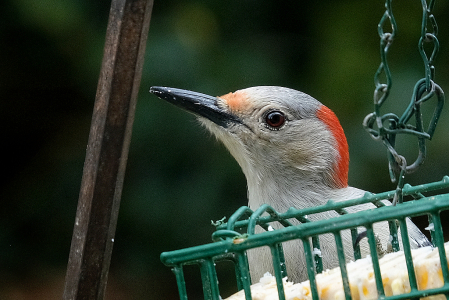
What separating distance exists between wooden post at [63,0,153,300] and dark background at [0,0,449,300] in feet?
7.37

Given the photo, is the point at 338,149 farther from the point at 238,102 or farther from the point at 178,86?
the point at 178,86

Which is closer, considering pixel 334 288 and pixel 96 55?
pixel 334 288

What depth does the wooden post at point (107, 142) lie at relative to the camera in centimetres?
194

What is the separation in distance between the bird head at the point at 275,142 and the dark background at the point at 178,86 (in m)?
0.81

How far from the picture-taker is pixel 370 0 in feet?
14.7

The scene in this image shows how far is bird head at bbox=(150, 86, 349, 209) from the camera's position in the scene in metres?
3.34

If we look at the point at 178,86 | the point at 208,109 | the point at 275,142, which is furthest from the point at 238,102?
the point at 178,86

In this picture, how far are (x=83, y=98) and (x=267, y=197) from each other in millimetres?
1922

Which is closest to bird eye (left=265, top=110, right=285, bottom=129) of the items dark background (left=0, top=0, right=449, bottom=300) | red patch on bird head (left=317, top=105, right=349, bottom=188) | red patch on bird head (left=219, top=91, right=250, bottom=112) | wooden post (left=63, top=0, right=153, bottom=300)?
red patch on bird head (left=219, top=91, right=250, bottom=112)

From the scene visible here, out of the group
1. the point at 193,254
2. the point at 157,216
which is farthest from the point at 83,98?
the point at 193,254

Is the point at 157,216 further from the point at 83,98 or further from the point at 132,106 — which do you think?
the point at 132,106

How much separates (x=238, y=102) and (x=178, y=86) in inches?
34.7

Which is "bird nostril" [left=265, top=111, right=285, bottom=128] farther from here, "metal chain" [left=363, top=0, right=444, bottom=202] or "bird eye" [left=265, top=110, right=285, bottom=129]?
"metal chain" [left=363, top=0, right=444, bottom=202]

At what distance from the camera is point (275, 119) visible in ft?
11.4
